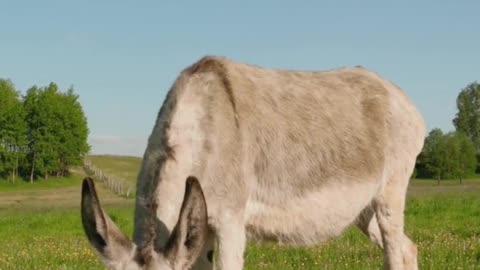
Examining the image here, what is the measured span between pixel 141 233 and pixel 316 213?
7.52 ft

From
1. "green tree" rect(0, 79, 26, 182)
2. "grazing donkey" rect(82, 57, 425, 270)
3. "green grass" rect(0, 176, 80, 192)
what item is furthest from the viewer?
"green tree" rect(0, 79, 26, 182)

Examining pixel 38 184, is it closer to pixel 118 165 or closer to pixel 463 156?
pixel 118 165

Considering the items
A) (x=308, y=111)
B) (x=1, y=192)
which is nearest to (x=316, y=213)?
(x=308, y=111)

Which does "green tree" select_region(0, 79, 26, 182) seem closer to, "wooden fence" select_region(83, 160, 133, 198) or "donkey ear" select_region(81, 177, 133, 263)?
"wooden fence" select_region(83, 160, 133, 198)

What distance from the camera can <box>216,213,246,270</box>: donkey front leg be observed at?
5.73 meters

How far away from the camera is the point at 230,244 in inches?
227

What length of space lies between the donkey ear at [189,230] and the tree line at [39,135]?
87059mm

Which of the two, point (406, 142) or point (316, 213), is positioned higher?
point (406, 142)

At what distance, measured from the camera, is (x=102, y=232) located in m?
4.21

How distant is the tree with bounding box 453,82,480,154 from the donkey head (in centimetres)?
11673

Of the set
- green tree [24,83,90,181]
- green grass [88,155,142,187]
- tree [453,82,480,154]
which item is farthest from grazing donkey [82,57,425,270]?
tree [453,82,480,154]

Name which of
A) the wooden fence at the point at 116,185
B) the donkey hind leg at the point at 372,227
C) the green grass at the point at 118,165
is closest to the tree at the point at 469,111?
the green grass at the point at 118,165

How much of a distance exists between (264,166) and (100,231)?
2.47 meters

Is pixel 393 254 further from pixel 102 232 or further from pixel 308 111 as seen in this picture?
pixel 102 232
